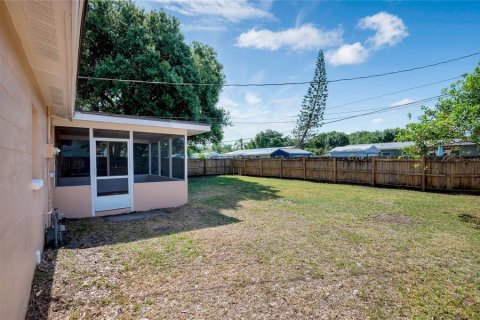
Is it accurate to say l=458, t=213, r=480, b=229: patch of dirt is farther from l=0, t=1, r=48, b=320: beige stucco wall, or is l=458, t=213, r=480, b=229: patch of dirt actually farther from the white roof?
l=0, t=1, r=48, b=320: beige stucco wall

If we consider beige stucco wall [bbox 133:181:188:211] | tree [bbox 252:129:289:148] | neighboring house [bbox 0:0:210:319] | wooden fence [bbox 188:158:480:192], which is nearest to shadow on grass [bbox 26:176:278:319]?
neighboring house [bbox 0:0:210:319]

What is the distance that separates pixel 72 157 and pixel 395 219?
359 inches

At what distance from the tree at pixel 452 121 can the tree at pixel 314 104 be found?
23827mm

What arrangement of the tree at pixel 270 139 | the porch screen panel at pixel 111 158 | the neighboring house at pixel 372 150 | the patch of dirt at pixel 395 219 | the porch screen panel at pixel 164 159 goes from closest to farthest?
the patch of dirt at pixel 395 219 → the porch screen panel at pixel 111 158 → the porch screen panel at pixel 164 159 → the neighboring house at pixel 372 150 → the tree at pixel 270 139

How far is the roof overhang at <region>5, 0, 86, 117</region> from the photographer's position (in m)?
1.69

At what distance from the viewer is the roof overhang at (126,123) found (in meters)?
6.04

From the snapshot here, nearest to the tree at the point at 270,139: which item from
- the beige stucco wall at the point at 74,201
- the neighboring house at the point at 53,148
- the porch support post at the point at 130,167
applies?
the neighboring house at the point at 53,148

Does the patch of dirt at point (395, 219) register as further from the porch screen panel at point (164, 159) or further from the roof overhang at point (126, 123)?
the porch screen panel at point (164, 159)

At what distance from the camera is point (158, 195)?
7426mm

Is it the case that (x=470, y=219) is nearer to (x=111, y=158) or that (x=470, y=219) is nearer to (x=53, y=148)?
(x=111, y=158)

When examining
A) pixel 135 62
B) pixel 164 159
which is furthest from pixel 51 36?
pixel 135 62

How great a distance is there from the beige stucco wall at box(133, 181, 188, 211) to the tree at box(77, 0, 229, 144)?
6.38m

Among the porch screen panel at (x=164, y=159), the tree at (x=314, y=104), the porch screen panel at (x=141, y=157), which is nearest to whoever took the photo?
the porch screen panel at (x=141, y=157)

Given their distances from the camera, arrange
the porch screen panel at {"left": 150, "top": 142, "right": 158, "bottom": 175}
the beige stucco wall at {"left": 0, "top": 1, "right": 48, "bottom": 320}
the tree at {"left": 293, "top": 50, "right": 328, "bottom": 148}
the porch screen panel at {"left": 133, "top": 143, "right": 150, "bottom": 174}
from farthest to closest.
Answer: the tree at {"left": 293, "top": 50, "right": 328, "bottom": 148} < the porch screen panel at {"left": 150, "top": 142, "right": 158, "bottom": 175} < the porch screen panel at {"left": 133, "top": 143, "right": 150, "bottom": 174} < the beige stucco wall at {"left": 0, "top": 1, "right": 48, "bottom": 320}
